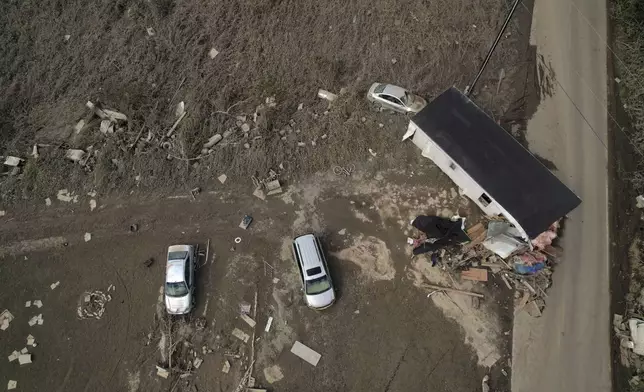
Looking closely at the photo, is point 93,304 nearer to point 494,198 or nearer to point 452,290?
point 452,290

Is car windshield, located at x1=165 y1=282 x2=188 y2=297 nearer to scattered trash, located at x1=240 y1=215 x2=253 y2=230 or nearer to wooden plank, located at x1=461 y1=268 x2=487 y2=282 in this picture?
scattered trash, located at x1=240 y1=215 x2=253 y2=230

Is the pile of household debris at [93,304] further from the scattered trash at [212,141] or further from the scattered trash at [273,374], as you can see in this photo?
the scattered trash at [212,141]

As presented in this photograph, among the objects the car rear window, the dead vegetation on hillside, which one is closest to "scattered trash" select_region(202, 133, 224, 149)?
the dead vegetation on hillside

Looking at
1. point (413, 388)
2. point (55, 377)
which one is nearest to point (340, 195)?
point (413, 388)

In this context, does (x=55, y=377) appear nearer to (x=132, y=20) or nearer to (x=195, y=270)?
(x=195, y=270)

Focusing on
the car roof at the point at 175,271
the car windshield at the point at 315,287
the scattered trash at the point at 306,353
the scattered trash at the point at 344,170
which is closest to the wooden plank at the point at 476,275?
the car windshield at the point at 315,287

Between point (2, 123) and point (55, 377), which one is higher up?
point (2, 123)

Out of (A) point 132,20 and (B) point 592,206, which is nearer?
(B) point 592,206
